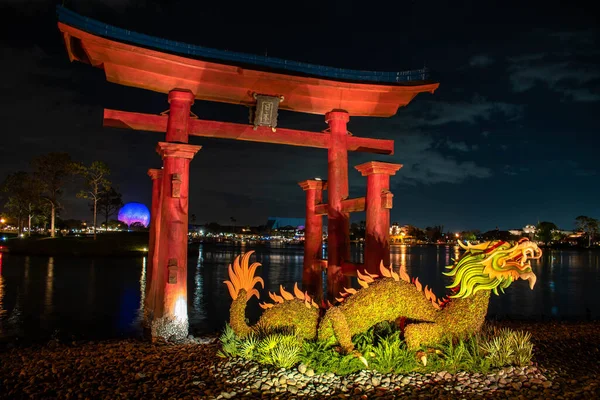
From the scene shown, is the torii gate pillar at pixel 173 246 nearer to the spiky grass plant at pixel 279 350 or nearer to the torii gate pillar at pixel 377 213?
the spiky grass plant at pixel 279 350

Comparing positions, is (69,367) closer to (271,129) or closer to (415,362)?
(415,362)

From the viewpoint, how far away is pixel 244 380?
19.5ft

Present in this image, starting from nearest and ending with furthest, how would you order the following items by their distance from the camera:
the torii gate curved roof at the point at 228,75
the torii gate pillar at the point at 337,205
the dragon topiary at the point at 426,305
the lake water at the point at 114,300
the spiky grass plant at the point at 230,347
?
the dragon topiary at the point at 426,305
the spiky grass plant at the point at 230,347
the torii gate curved roof at the point at 228,75
the torii gate pillar at the point at 337,205
the lake water at the point at 114,300

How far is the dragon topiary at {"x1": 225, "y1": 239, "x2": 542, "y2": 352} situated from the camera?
6.43 meters

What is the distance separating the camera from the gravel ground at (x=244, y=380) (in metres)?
5.54

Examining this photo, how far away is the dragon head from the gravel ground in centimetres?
121

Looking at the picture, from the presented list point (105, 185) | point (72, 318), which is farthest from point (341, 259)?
point (105, 185)

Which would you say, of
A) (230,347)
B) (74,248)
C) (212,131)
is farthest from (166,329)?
(74,248)

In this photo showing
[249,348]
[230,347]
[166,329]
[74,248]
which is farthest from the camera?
[74,248]

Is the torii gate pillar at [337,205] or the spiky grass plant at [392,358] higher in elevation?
the torii gate pillar at [337,205]

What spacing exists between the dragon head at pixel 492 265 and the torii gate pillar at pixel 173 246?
5139 millimetres

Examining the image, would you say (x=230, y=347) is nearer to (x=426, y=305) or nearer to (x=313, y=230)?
(x=426, y=305)

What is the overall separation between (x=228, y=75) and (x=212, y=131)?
122 centimetres

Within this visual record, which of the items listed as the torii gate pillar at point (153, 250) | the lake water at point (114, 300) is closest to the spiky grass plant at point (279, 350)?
the torii gate pillar at point (153, 250)
